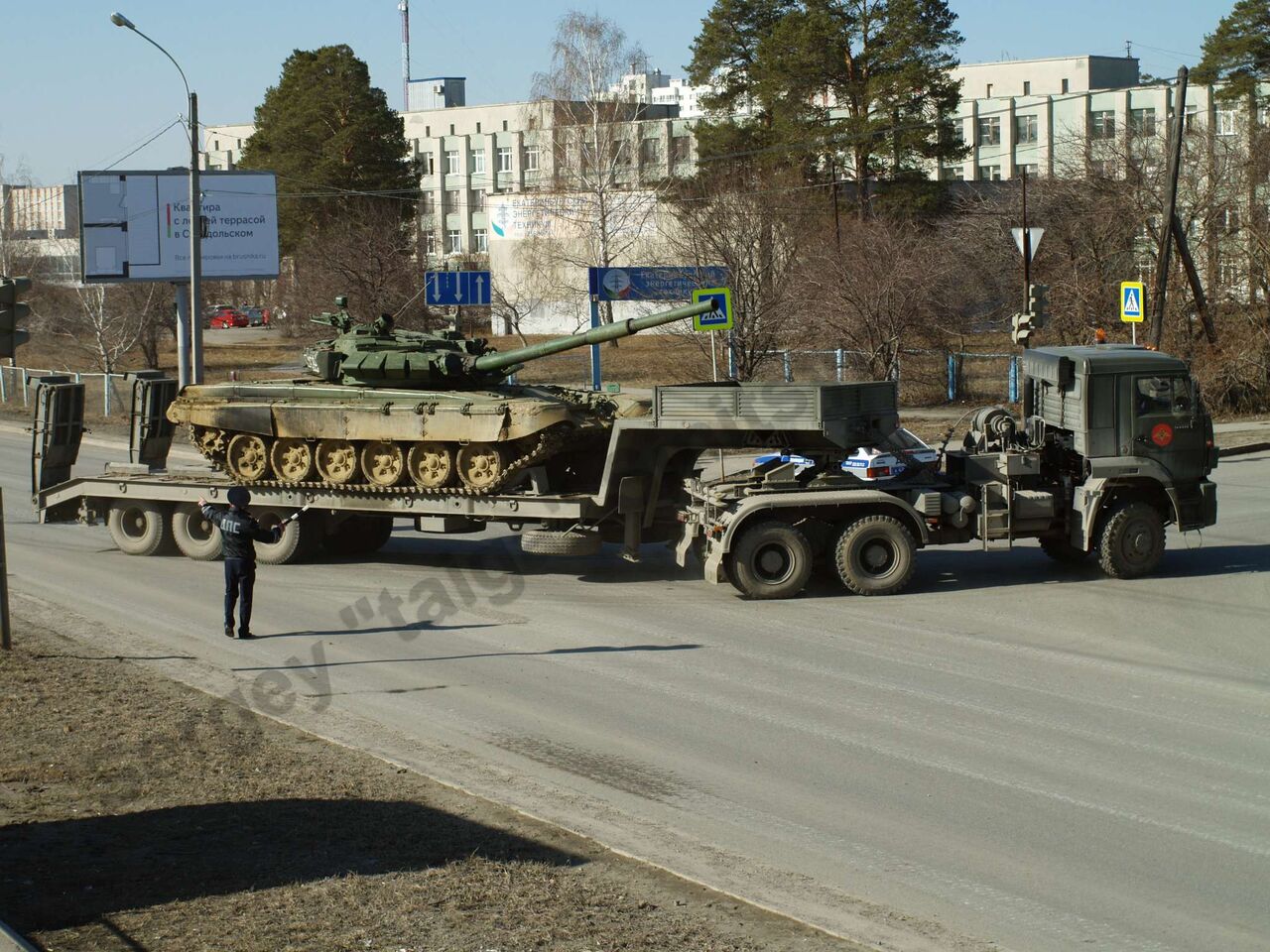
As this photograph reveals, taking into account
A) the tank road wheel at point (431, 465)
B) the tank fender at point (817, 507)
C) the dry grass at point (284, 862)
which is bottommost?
the dry grass at point (284, 862)

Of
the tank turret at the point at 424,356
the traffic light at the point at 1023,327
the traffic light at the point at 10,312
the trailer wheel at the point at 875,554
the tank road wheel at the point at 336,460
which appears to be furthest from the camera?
the traffic light at the point at 1023,327

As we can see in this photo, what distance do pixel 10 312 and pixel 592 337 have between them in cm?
689

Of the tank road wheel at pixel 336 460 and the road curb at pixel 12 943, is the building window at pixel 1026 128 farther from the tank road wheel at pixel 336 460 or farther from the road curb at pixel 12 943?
the road curb at pixel 12 943

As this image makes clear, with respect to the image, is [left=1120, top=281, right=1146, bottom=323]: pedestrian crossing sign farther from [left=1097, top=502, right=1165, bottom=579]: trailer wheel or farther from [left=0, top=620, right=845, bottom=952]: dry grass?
[left=0, top=620, right=845, bottom=952]: dry grass

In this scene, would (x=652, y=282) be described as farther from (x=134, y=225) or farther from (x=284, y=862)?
(x=284, y=862)

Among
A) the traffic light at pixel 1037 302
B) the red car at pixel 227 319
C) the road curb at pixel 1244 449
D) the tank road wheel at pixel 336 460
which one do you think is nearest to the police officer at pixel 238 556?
the tank road wheel at pixel 336 460

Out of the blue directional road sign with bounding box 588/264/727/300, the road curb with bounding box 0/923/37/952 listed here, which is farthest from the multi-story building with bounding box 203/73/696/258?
the road curb with bounding box 0/923/37/952

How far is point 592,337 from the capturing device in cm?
1625

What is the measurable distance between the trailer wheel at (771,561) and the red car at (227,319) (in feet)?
197

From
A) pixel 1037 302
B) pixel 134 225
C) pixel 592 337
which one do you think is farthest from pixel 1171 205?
pixel 134 225

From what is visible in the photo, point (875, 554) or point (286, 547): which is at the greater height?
point (875, 554)

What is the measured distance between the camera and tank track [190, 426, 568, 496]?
49.2ft

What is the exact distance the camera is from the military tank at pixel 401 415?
15.1 m

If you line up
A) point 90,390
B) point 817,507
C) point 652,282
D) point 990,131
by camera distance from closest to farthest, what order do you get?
point 817,507, point 652,282, point 90,390, point 990,131
